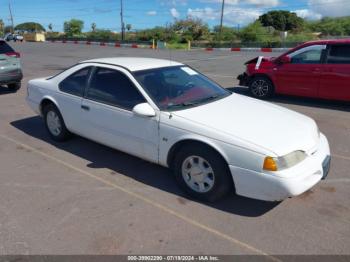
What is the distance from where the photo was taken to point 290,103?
29.1 feet

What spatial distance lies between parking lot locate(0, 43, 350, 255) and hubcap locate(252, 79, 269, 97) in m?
4.15

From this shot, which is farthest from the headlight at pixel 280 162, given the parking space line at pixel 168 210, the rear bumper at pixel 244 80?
the rear bumper at pixel 244 80

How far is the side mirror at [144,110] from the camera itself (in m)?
4.09

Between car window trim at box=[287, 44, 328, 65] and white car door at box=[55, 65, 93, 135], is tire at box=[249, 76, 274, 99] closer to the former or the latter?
car window trim at box=[287, 44, 328, 65]

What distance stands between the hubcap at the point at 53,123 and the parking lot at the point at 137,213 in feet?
1.65

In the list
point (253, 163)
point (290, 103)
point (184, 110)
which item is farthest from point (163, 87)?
point (290, 103)

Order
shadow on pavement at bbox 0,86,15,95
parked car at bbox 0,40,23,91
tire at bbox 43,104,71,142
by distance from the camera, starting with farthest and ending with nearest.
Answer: shadow on pavement at bbox 0,86,15,95, parked car at bbox 0,40,23,91, tire at bbox 43,104,71,142

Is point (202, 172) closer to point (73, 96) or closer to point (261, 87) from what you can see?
point (73, 96)

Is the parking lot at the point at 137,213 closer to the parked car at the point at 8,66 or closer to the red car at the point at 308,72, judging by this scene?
the red car at the point at 308,72

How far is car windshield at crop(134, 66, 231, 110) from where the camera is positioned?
4.34 m

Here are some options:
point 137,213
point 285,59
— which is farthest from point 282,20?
point 137,213

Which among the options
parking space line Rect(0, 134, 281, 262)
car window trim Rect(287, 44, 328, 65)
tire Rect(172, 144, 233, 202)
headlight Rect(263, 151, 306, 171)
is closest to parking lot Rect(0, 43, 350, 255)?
parking space line Rect(0, 134, 281, 262)

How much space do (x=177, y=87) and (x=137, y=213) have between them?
1.76 metres

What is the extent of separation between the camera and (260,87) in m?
9.43
